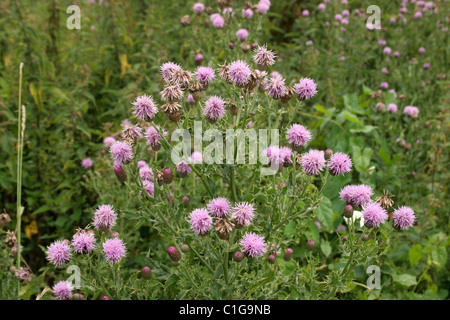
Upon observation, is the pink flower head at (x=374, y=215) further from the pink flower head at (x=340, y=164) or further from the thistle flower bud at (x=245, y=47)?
the thistle flower bud at (x=245, y=47)

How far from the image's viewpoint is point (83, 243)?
70.2 inches

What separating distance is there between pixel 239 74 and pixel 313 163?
1.53ft

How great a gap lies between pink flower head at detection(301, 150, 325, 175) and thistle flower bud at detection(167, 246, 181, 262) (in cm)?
61

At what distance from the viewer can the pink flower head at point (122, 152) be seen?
1.79m

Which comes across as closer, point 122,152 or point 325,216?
point 122,152

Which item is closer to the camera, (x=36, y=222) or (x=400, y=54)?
(x=36, y=222)

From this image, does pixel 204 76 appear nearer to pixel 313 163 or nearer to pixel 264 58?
pixel 264 58

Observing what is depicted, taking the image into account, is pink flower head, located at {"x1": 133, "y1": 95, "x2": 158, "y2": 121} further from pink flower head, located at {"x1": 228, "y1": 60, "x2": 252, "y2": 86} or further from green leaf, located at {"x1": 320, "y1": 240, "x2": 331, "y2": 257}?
green leaf, located at {"x1": 320, "y1": 240, "x2": 331, "y2": 257}

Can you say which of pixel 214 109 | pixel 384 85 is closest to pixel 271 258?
pixel 214 109

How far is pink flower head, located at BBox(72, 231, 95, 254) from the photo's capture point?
70.0 inches

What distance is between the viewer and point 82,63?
13.0 ft

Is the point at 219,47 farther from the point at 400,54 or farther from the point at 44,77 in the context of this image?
the point at 400,54

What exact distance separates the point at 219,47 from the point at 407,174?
5.93 ft
